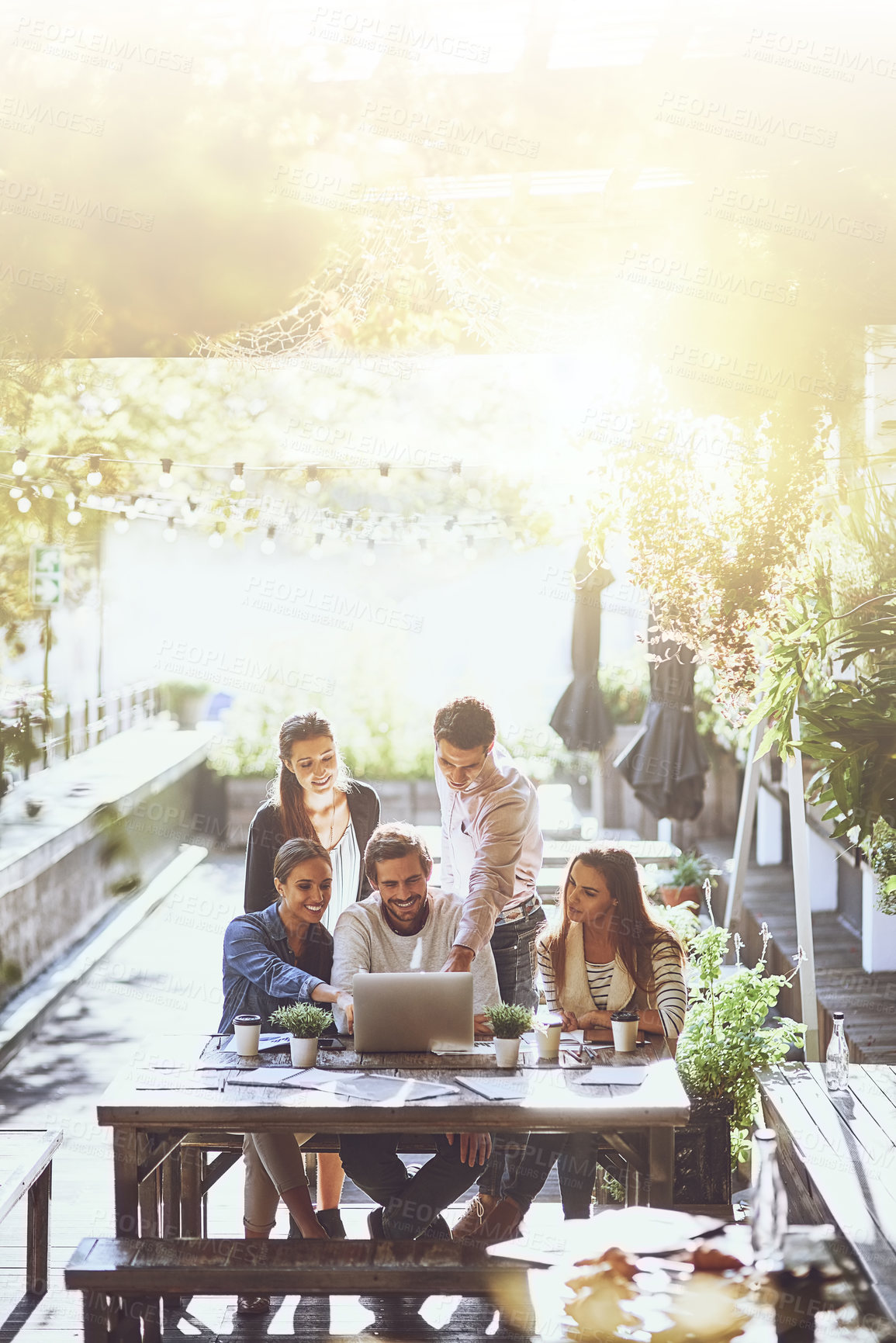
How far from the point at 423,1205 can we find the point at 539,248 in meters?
2.58

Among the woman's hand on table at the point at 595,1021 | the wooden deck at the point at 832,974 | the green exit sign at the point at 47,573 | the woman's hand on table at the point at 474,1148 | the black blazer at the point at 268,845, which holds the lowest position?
the wooden deck at the point at 832,974

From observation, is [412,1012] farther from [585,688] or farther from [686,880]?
[686,880]

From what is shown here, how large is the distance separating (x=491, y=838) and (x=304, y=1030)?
33.9 inches

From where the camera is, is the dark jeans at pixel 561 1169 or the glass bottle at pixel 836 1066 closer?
the dark jeans at pixel 561 1169

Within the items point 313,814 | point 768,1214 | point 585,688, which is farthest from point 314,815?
point 585,688

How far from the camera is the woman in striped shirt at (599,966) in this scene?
9.48ft

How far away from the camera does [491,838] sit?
333cm

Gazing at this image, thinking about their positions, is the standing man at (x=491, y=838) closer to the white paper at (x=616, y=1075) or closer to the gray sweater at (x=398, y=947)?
the gray sweater at (x=398, y=947)

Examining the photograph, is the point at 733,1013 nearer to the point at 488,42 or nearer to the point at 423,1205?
the point at 423,1205

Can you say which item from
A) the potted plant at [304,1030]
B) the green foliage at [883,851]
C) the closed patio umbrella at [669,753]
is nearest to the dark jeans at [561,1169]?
the potted plant at [304,1030]

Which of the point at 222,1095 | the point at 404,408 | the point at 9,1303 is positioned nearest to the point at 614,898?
the point at 222,1095

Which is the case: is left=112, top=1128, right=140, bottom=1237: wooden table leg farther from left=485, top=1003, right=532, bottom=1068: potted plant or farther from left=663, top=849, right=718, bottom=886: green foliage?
left=663, top=849, right=718, bottom=886: green foliage

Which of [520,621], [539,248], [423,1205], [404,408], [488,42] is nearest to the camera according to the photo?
[423,1205]

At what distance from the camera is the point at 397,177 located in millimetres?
3357
